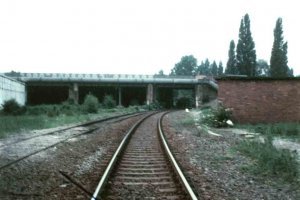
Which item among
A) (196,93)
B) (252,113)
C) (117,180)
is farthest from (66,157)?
(196,93)

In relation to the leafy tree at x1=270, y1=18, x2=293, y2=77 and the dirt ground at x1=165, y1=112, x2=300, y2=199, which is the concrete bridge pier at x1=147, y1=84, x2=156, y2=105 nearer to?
the leafy tree at x1=270, y1=18, x2=293, y2=77

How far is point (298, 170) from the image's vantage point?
10133 mm

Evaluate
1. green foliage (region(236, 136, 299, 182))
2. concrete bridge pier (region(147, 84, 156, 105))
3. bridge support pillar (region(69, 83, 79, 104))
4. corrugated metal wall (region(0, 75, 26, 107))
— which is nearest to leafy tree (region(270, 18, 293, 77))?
concrete bridge pier (region(147, 84, 156, 105))

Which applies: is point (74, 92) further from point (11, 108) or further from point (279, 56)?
point (279, 56)

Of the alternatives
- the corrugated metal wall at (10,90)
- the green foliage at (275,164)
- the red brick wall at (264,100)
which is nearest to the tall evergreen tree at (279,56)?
the corrugated metal wall at (10,90)

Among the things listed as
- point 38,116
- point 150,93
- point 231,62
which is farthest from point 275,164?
point 231,62

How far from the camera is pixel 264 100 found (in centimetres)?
2386

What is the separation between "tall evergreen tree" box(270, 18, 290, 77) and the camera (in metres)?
66.6

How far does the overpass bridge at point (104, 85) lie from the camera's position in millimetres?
67250

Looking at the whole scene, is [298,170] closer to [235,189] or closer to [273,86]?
[235,189]

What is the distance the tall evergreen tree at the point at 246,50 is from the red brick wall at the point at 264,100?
5078cm

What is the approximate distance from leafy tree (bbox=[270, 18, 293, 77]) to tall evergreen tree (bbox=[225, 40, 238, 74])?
9.68 metres

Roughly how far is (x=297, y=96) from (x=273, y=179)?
1553cm

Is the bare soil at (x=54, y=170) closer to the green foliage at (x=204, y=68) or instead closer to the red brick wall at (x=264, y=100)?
the red brick wall at (x=264, y=100)
